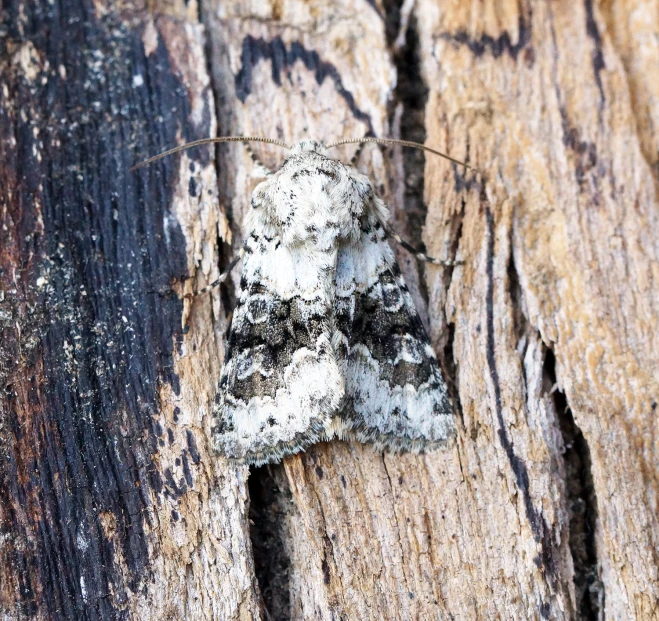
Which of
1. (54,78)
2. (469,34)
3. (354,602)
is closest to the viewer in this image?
(354,602)

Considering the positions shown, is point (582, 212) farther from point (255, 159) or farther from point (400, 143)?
point (255, 159)

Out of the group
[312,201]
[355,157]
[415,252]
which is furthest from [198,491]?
[355,157]

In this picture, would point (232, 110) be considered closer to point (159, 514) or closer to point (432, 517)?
point (159, 514)

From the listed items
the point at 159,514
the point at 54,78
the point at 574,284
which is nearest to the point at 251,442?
the point at 159,514

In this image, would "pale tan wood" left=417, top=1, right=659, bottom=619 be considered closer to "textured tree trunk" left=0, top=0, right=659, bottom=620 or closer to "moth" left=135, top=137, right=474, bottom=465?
"textured tree trunk" left=0, top=0, right=659, bottom=620

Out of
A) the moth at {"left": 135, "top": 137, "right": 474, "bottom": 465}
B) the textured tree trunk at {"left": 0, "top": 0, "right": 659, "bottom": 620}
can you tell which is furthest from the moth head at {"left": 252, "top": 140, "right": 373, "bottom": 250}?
the textured tree trunk at {"left": 0, "top": 0, "right": 659, "bottom": 620}

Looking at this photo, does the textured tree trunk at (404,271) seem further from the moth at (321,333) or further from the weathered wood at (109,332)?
the moth at (321,333)
